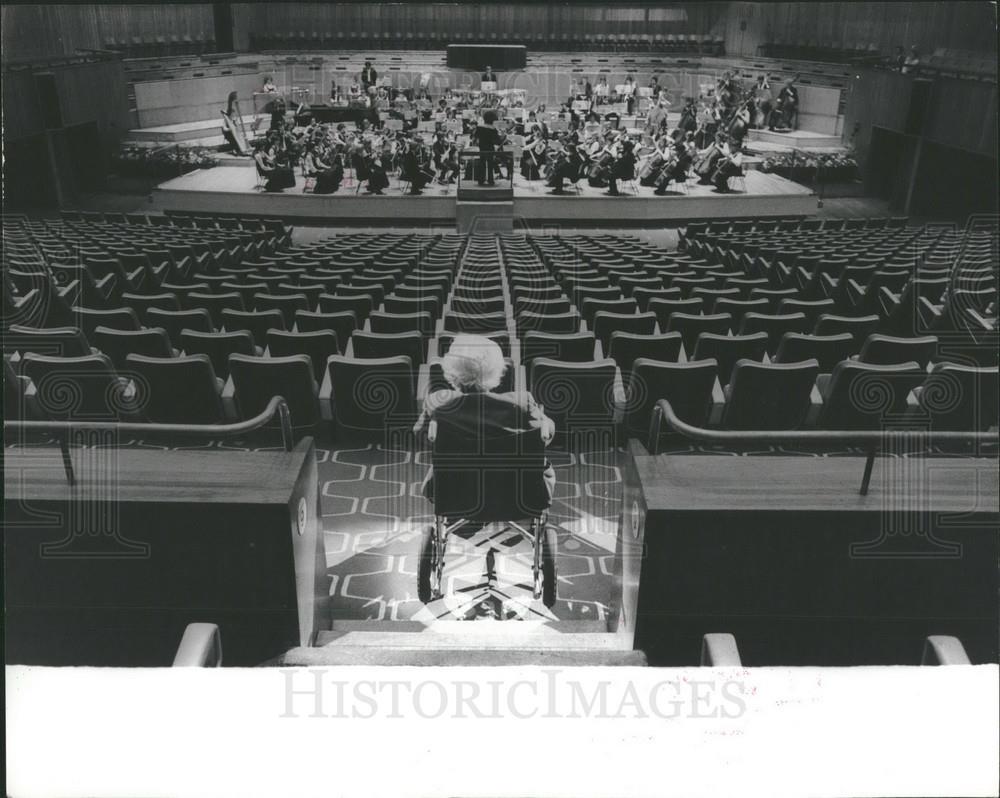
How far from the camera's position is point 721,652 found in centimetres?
214

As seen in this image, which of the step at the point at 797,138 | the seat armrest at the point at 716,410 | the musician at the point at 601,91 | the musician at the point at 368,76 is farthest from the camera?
the musician at the point at 368,76

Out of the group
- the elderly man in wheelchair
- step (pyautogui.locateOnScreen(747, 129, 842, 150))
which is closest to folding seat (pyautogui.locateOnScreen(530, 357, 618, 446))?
the elderly man in wheelchair

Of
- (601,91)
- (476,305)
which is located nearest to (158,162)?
(601,91)

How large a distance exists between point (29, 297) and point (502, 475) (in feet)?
15.9

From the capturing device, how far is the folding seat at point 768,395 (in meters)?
3.96

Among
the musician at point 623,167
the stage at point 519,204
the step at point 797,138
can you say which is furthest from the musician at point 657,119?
the musician at point 623,167

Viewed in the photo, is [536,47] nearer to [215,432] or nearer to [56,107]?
[56,107]

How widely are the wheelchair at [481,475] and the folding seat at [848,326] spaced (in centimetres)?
289

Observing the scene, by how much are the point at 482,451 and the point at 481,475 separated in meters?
0.13

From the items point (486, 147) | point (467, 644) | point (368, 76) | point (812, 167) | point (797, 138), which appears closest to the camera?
point (467, 644)

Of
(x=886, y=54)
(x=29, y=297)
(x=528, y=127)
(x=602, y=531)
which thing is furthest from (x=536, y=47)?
(x=602, y=531)

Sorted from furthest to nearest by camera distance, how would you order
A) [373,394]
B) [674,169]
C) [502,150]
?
[502,150] < [674,169] < [373,394]

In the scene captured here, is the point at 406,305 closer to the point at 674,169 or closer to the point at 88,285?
the point at 88,285

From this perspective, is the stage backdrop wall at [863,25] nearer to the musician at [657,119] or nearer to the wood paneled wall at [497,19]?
the wood paneled wall at [497,19]
